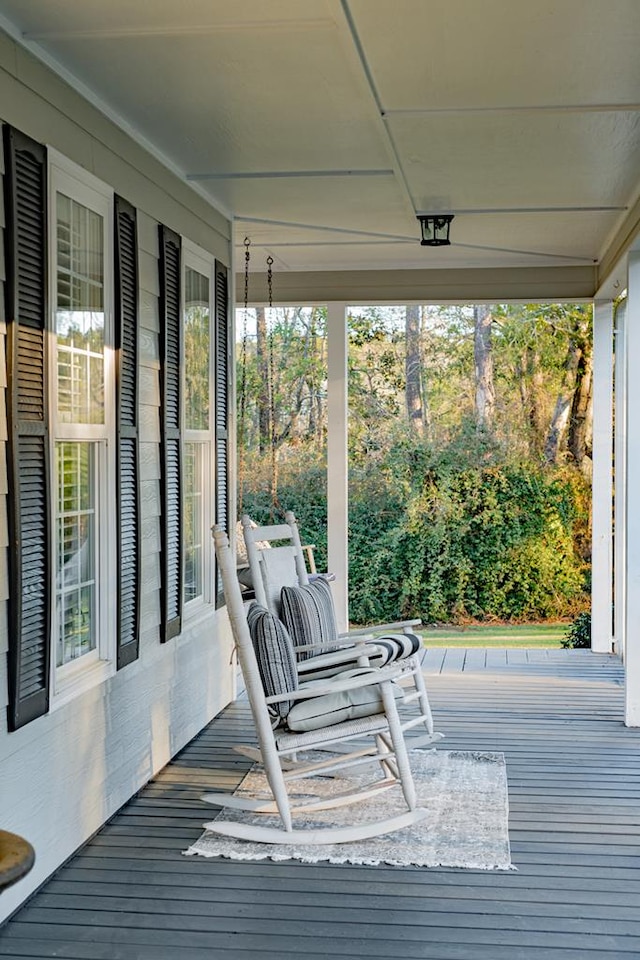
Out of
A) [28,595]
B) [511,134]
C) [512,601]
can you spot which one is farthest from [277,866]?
[512,601]

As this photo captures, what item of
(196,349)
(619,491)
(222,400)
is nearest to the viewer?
(196,349)

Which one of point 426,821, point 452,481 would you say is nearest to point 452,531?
point 452,481

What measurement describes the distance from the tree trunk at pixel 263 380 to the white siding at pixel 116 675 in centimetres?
536

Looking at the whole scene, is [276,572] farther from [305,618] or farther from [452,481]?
[452,481]

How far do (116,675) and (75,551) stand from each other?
2.03ft

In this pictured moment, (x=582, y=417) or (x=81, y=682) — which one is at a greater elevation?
(x=582, y=417)

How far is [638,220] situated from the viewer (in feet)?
18.1

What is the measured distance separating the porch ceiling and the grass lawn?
16.0 feet

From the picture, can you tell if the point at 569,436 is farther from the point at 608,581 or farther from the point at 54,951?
the point at 54,951

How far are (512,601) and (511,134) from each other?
7.02 m

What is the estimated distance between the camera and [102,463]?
14.2 ft

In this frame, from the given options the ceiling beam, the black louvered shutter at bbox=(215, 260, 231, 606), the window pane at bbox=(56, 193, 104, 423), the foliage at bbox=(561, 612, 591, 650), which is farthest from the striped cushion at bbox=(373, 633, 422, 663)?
the foliage at bbox=(561, 612, 591, 650)

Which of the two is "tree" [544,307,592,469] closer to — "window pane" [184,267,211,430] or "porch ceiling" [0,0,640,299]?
"porch ceiling" [0,0,640,299]

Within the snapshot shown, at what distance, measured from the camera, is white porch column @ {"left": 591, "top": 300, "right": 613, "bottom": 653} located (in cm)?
825
